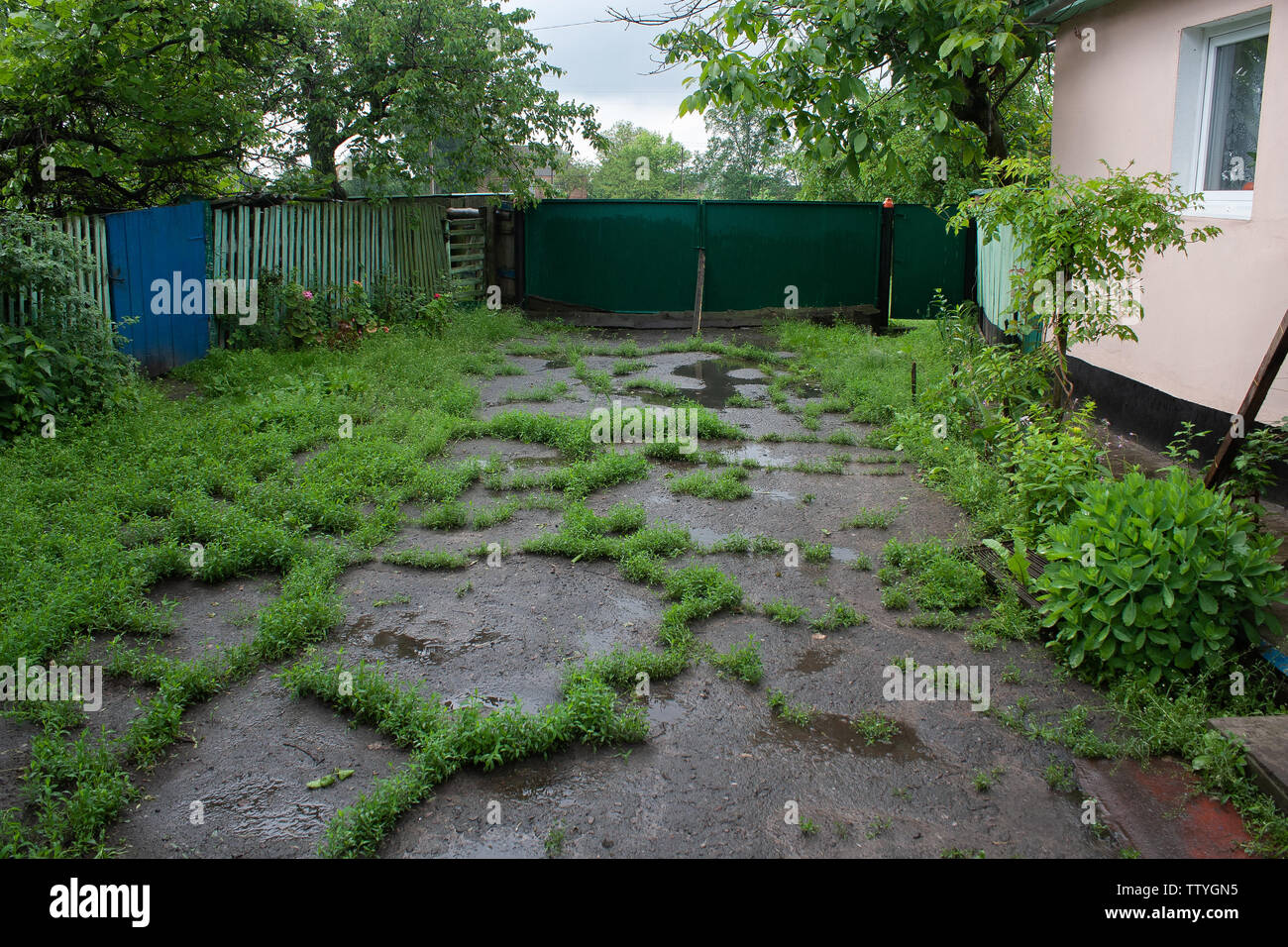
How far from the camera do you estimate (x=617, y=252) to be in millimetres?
14477

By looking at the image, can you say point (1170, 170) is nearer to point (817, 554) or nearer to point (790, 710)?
point (817, 554)

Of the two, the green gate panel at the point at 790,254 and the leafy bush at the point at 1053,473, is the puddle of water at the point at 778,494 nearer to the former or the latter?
the leafy bush at the point at 1053,473

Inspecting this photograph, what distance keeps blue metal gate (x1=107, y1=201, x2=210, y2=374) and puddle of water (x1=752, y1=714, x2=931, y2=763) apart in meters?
7.11

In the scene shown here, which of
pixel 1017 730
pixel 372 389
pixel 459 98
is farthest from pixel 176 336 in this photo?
pixel 1017 730

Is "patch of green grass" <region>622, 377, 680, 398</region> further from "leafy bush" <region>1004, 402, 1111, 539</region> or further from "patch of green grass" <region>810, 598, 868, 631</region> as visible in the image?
"patch of green grass" <region>810, 598, 868, 631</region>

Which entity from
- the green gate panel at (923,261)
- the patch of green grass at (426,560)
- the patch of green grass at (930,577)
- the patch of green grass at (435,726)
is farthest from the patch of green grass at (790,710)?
the green gate panel at (923,261)

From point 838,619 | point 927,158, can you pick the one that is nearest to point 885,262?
point 927,158

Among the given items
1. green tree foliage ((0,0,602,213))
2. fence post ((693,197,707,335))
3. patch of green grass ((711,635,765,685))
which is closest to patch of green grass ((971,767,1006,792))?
patch of green grass ((711,635,765,685))

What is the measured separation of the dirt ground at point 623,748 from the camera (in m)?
2.93

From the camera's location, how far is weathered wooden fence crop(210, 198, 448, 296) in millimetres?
9945

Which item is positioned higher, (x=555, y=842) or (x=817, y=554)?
(x=817, y=554)

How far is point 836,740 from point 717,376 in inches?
279

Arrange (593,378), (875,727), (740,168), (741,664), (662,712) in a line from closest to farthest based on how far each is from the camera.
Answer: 1. (875,727)
2. (662,712)
3. (741,664)
4. (593,378)
5. (740,168)
